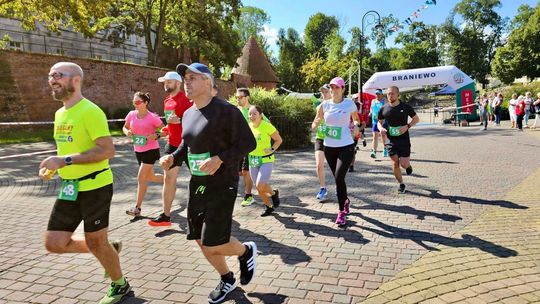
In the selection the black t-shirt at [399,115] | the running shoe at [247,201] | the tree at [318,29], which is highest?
the tree at [318,29]

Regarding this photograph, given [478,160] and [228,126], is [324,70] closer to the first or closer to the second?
[478,160]

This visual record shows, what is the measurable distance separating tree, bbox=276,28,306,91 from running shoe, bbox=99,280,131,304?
62.2 meters

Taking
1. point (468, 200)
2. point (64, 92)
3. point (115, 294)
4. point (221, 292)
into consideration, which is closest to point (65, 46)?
point (468, 200)

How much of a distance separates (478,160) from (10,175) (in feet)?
38.6

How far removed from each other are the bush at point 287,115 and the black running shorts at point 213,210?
11.0 meters

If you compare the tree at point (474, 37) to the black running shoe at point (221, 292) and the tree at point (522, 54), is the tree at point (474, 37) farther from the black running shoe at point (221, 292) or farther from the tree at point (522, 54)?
the black running shoe at point (221, 292)

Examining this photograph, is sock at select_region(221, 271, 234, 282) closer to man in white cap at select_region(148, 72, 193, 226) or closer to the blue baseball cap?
the blue baseball cap

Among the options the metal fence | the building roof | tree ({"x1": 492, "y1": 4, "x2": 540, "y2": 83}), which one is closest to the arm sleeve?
the metal fence

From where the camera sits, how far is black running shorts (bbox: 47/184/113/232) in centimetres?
323

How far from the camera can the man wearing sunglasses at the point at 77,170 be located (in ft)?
10.4

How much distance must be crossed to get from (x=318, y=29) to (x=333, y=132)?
79.6m

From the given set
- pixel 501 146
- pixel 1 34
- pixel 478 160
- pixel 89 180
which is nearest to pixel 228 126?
pixel 89 180

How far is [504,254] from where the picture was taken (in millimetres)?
4430

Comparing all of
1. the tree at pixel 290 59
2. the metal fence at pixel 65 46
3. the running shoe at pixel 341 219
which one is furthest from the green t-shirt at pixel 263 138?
the tree at pixel 290 59
